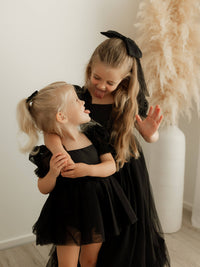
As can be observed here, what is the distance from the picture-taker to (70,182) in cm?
116

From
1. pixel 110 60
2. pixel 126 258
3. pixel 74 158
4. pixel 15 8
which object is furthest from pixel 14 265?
pixel 15 8

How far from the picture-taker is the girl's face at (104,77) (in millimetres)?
1229

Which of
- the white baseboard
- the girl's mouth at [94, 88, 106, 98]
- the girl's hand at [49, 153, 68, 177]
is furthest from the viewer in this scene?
the white baseboard

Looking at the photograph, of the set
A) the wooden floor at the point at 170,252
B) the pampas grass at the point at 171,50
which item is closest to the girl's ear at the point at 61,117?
the pampas grass at the point at 171,50

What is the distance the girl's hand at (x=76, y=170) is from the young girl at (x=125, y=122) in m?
0.24

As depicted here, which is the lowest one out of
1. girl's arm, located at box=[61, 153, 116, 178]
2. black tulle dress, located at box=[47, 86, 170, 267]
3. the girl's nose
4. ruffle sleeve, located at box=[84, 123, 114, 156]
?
black tulle dress, located at box=[47, 86, 170, 267]

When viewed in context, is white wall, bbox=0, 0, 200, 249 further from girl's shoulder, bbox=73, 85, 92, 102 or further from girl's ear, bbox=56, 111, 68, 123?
girl's ear, bbox=56, 111, 68, 123

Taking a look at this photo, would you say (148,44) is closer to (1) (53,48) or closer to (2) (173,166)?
(1) (53,48)

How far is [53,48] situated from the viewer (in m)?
1.83

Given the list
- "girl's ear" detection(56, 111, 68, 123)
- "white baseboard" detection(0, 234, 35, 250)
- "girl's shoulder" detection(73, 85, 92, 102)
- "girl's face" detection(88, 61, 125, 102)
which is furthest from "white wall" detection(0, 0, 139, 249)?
"girl's ear" detection(56, 111, 68, 123)

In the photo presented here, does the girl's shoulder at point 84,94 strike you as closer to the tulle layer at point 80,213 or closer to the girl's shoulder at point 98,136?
the girl's shoulder at point 98,136

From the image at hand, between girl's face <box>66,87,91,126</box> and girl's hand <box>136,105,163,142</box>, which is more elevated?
girl's face <box>66,87,91,126</box>

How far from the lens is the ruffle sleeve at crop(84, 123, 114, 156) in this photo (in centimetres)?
125

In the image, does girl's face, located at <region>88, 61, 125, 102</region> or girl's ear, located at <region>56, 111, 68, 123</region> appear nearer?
girl's ear, located at <region>56, 111, 68, 123</region>
